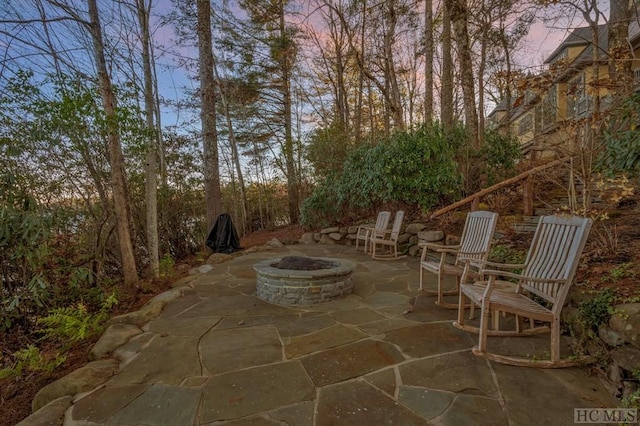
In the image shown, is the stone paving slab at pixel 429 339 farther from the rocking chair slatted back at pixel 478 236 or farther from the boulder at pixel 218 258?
the boulder at pixel 218 258

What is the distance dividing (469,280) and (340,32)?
29.4ft

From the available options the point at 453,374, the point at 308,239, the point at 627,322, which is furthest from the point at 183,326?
the point at 308,239

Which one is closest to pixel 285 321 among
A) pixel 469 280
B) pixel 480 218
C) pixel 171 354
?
pixel 171 354

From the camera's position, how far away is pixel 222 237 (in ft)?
20.5

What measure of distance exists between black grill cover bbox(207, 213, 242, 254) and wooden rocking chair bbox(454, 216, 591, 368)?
4738 mm

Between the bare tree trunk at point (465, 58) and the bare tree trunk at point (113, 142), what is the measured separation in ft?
20.3

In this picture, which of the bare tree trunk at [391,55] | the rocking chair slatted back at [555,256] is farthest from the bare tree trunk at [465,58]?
the rocking chair slatted back at [555,256]

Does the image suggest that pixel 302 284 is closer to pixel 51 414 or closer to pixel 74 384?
pixel 74 384

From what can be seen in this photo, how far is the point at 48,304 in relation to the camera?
322 cm

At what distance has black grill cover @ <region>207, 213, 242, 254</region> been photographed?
245 inches

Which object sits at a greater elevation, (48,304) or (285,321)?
(48,304)

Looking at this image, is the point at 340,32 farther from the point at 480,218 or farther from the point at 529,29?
the point at 480,218

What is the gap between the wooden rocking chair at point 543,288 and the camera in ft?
6.49

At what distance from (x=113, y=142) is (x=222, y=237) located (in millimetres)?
3042
